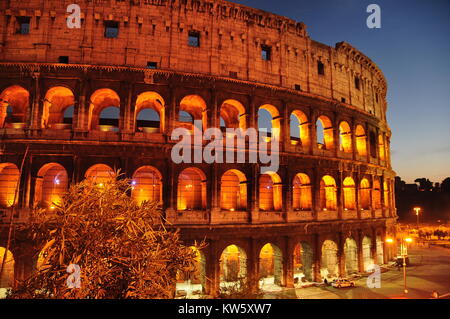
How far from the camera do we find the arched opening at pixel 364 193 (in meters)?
25.9

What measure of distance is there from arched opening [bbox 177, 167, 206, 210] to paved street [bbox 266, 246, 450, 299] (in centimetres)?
709

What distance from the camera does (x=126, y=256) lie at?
9211 mm

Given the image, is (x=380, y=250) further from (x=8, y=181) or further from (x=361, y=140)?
(x=8, y=181)

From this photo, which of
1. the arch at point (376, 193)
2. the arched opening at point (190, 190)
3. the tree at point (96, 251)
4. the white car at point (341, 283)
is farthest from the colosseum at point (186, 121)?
the tree at point (96, 251)

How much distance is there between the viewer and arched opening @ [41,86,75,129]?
17828 mm

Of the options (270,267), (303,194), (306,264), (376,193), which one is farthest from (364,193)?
(270,267)

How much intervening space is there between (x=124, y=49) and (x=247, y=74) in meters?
7.82

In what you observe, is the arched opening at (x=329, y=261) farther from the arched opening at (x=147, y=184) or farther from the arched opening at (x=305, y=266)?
the arched opening at (x=147, y=184)

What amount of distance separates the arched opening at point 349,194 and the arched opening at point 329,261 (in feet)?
12.1

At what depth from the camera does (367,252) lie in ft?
82.9

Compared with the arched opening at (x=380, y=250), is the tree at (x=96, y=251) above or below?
above

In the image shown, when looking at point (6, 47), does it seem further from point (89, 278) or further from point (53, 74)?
point (89, 278)

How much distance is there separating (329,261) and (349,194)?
567 centimetres

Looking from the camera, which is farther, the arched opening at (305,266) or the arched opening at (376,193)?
the arched opening at (376,193)
